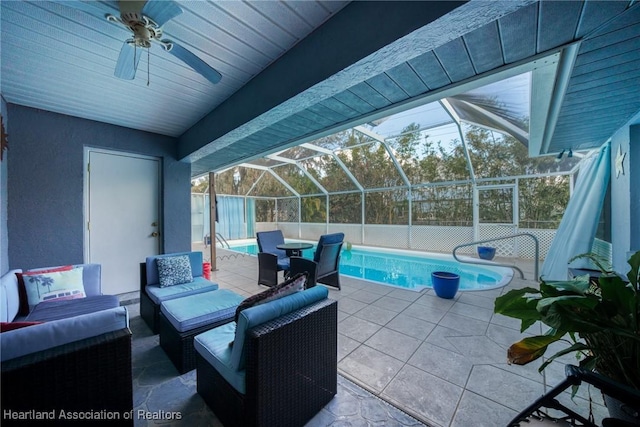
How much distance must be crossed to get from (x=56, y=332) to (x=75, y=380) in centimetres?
23

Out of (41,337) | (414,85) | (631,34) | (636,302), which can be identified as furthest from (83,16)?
(631,34)

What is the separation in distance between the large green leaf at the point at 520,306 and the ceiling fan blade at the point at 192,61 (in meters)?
2.20

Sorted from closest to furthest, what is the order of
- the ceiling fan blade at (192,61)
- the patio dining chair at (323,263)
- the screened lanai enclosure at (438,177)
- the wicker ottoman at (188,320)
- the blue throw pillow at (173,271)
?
the ceiling fan blade at (192,61), the wicker ottoman at (188,320), the blue throw pillow at (173,271), the patio dining chair at (323,263), the screened lanai enclosure at (438,177)

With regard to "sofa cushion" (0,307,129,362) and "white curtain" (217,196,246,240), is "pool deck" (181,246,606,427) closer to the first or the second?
"sofa cushion" (0,307,129,362)

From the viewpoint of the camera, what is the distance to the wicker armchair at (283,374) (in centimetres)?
120

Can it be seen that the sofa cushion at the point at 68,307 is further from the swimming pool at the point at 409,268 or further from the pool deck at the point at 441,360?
the swimming pool at the point at 409,268

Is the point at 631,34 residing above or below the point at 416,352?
above

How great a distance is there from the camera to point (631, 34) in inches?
54.0

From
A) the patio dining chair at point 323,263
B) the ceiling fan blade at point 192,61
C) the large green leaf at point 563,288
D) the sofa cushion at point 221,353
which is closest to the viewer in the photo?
the large green leaf at point 563,288

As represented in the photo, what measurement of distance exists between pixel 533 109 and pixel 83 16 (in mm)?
3973

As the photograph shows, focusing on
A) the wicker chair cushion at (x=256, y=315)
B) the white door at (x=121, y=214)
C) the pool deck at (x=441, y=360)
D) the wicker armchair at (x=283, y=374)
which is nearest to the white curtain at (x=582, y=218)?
the pool deck at (x=441, y=360)

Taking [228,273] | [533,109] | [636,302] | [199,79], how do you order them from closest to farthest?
1. [636,302]
2. [199,79]
3. [533,109]
4. [228,273]

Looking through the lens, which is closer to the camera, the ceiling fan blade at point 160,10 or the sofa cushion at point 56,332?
the sofa cushion at point 56,332

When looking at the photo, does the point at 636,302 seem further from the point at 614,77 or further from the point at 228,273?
the point at 228,273
